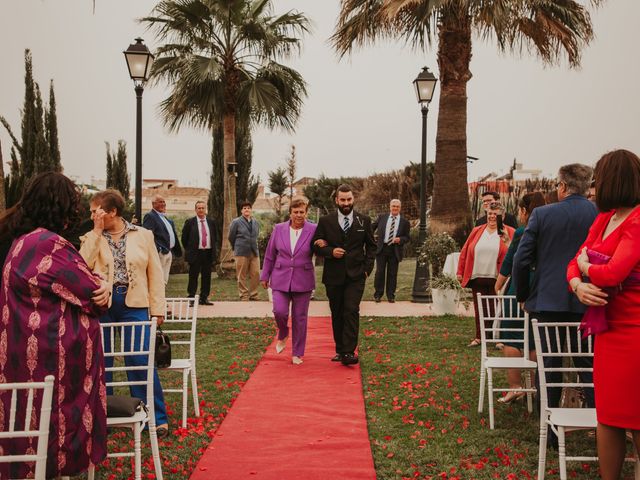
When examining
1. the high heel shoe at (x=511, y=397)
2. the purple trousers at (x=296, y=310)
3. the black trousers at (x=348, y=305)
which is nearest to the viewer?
the high heel shoe at (x=511, y=397)

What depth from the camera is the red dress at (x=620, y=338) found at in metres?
3.40

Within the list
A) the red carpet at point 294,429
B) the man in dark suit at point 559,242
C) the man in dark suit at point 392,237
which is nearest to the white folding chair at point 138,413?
the red carpet at point 294,429

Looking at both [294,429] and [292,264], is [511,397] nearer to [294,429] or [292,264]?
[294,429]

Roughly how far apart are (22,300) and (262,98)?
1718cm

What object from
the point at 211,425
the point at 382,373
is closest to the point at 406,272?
the point at 382,373

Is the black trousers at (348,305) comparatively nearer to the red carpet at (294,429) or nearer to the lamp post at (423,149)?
the red carpet at (294,429)

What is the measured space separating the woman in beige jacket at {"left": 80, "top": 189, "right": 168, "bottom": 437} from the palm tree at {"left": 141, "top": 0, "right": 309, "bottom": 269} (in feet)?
47.4

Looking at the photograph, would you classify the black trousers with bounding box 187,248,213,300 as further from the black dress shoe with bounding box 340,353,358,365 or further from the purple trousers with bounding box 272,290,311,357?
the black dress shoe with bounding box 340,353,358,365

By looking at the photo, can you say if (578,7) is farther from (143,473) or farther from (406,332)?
(143,473)

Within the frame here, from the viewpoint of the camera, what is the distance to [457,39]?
570 inches

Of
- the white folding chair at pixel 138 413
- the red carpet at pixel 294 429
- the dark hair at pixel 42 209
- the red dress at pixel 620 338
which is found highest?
the dark hair at pixel 42 209

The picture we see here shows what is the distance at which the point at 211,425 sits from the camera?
5809 mm

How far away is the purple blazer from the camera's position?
8148 mm

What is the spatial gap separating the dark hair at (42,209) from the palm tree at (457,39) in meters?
11.4
